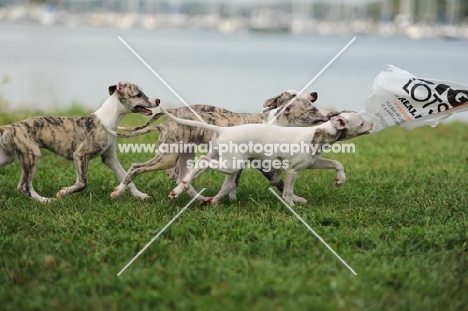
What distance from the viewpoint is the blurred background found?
17828 millimetres

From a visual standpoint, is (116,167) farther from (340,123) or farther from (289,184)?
(340,123)

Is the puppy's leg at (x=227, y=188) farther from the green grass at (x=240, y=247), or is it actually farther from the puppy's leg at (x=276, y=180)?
the puppy's leg at (x=276, y=180)

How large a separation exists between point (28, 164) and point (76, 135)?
0.50m

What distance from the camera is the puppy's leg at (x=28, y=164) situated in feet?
22.4

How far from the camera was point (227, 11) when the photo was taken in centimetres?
6091

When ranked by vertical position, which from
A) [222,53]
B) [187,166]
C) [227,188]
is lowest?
[222,53]

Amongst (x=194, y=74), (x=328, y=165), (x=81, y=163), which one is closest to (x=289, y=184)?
(x=328, y=165)

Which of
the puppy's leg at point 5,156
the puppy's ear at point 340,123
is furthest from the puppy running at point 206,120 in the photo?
the puppy's leg at point 5,156

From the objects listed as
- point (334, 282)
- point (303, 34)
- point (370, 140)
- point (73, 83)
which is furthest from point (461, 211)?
point (303, 34)

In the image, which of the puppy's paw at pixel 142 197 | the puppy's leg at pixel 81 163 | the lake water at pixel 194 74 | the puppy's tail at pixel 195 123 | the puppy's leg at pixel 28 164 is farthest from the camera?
the lake water at pixel 194 74

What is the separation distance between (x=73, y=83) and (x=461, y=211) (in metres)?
14.5

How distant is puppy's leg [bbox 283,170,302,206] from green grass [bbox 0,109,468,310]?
11 centimetres

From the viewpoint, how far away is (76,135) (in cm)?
703

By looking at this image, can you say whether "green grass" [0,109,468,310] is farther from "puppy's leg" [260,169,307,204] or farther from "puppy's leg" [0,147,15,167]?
"puppy's leg" [0,147,15,167]
